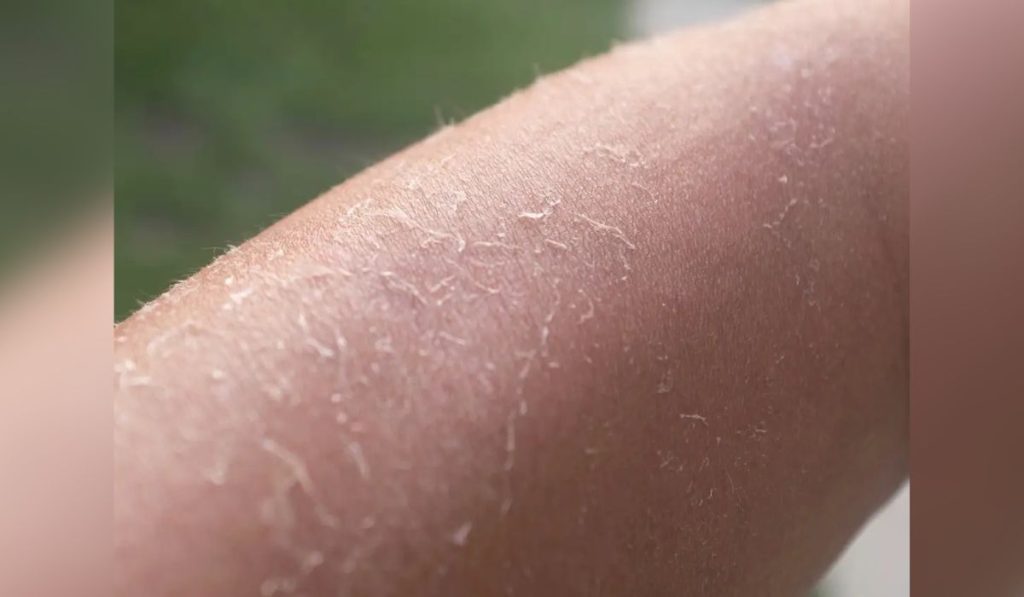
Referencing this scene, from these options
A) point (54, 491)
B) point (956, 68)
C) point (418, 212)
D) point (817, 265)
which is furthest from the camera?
point (956, 68)

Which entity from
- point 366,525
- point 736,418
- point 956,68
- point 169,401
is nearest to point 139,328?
point 169,401

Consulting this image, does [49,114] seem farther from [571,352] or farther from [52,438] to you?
[571,352]

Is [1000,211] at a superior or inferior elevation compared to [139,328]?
superior

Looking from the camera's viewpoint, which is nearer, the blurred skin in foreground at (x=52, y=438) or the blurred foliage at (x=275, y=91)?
the blurred skin in foreground at (x=52, y=438)

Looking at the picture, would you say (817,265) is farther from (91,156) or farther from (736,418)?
(91,156)

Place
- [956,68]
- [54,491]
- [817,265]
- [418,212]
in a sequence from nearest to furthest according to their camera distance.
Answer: [54,491]
[418,212]
[817,265]
[956,68]

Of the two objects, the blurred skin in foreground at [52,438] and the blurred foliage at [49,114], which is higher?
the blurred foliage at [49,114]
